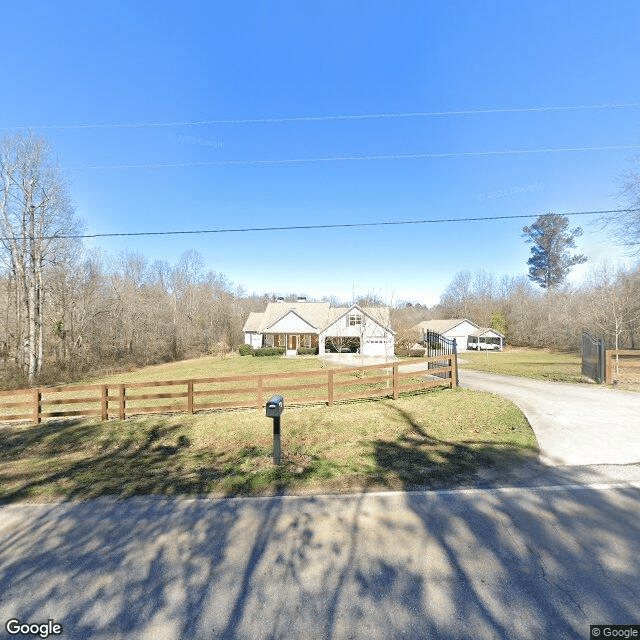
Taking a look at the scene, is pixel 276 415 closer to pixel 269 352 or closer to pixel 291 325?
pixel 269 352

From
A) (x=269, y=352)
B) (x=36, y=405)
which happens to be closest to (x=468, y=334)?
(x=269, y=352)

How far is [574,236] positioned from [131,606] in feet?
238

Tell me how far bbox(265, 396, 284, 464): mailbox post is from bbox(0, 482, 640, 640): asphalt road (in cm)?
107

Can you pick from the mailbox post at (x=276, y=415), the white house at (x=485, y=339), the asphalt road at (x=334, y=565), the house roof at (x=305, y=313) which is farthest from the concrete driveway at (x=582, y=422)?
the white house at (x=485, y=339)

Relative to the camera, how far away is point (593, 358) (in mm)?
11000

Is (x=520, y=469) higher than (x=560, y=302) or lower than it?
lower

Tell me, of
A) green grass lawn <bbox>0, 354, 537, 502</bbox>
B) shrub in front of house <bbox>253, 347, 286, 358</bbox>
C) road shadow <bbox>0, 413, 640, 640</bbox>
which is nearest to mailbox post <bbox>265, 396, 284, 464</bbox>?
green grass lawn <bbox>0, 354, 537, 502</bbox>

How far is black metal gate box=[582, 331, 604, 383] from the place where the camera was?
34.0ft

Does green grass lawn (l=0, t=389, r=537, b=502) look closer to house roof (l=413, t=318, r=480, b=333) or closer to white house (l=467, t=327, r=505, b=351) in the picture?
house roof (l=413, t=318, r=480, b=333)

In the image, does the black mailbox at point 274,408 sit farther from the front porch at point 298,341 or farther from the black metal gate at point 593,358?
the front porch at point 298,341

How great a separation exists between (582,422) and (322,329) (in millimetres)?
25748

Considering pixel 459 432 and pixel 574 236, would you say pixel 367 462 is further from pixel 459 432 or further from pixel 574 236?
pixel 574 236

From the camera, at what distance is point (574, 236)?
54.6 m

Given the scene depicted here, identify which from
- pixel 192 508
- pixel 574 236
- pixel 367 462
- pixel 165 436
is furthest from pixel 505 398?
pixel 574 236
